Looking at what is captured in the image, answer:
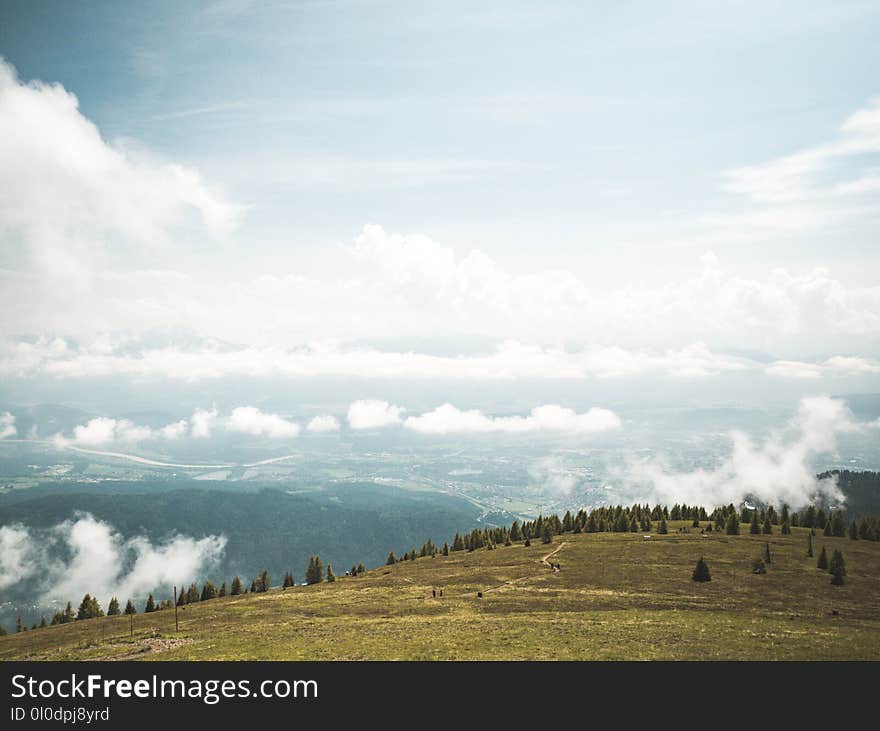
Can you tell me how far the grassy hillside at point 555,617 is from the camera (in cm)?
3938

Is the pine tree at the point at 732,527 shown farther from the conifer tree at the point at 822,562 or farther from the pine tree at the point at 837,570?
the pine tree at the point at 837,570

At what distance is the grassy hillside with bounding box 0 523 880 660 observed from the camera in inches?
1550

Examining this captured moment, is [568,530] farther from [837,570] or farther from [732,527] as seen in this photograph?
[837,570]

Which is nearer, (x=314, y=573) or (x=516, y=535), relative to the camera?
(x=314, y=573)

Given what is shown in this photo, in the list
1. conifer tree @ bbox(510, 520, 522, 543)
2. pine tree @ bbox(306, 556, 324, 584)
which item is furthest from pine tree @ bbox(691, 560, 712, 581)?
pine tree @ bbox(306, 556, 324, 584)

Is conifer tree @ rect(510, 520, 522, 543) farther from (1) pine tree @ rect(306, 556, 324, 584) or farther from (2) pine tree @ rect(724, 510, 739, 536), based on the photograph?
(1) pine tree @ rect(306, 556, 324, 584)

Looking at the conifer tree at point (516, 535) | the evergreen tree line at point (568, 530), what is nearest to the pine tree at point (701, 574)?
the evergreen tree line at point (568, 530)

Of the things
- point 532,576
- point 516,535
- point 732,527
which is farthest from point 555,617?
point 516,535

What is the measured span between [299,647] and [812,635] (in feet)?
135

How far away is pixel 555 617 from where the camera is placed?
1975 inches

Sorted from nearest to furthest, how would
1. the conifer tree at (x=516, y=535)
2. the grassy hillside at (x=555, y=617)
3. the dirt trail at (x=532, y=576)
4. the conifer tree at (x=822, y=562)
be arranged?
1. the grassy hillside at (x=555, y=617)
2. the dirt trail at (x=532, y=576)
3. the conifer tree at (x=822, y=562)
4. the conifer tree at (x=516, y=535)
